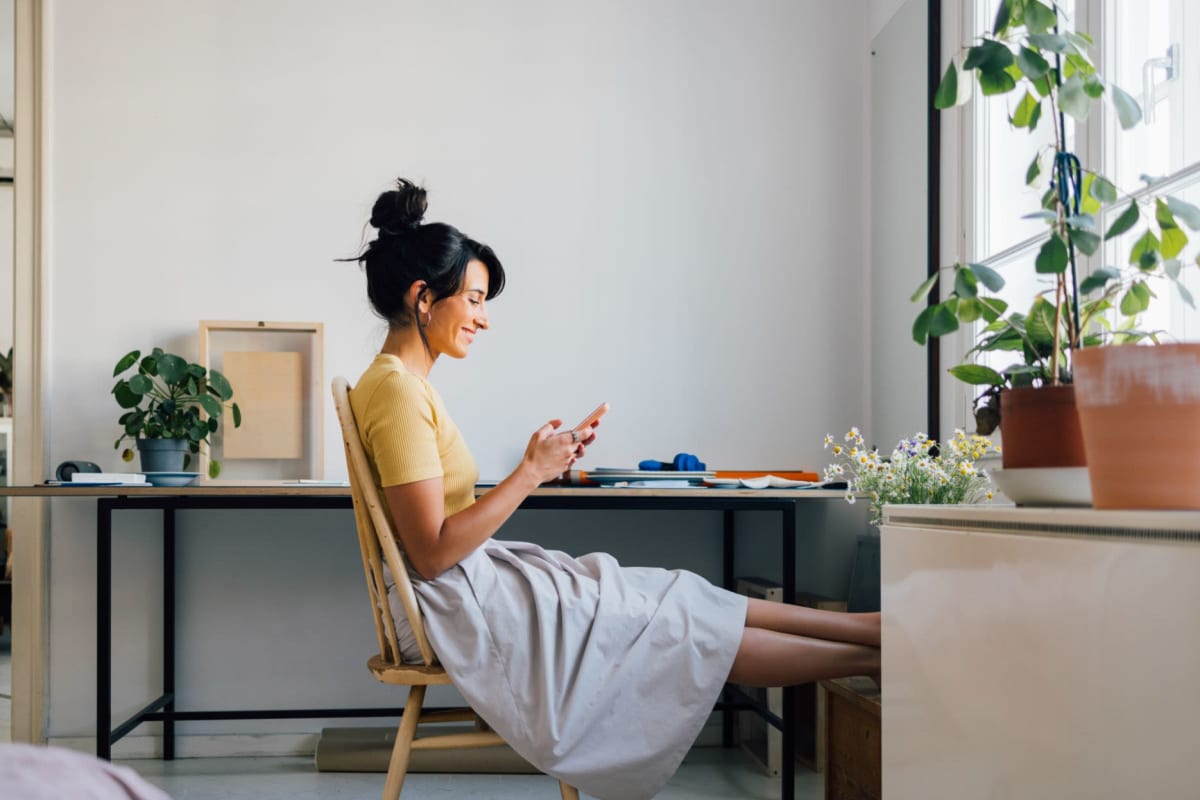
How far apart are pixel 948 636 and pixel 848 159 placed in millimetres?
2207

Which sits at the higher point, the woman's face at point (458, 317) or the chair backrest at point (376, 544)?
the woman's face at point (458, 317)

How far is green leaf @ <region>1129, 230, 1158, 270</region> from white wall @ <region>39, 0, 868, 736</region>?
192 centimetres

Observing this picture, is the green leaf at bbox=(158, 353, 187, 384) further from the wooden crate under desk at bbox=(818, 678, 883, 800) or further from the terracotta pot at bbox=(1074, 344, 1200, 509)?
the terracotta pot at bbox=(1074, 344, 1200, 509)

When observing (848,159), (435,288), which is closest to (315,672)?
(435,288)

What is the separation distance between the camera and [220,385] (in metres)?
2.69

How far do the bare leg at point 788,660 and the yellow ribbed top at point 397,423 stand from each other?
0.58 metres

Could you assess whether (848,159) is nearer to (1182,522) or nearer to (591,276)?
(591,276)

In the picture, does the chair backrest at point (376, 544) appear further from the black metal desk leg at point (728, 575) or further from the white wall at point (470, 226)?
the black metal desk leg at point (728, 575)

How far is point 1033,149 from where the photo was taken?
2195 millimetres

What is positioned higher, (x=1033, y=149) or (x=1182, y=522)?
(x=1033, y=149)

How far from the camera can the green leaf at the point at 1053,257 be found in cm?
111

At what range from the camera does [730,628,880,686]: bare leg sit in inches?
66.4

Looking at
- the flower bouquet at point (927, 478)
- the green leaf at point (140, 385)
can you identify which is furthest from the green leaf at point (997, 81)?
the green leaf at point (140, 385)

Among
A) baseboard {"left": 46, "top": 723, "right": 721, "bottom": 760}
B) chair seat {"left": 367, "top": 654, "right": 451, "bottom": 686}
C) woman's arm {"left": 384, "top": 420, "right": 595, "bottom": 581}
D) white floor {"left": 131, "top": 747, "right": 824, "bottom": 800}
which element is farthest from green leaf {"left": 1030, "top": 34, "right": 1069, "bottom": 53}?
baseboard {"left": 46, "top": 723, "right": 721, "bottom": 760}
